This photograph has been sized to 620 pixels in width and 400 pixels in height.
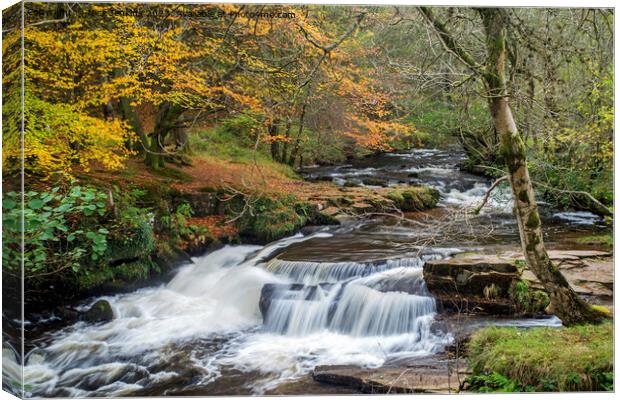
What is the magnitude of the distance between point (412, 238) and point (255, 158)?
125 cm

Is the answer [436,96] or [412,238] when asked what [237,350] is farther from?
[436,96]

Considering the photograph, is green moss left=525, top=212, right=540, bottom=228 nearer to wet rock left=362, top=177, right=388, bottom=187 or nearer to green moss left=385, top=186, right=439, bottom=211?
green moss left=385, top=186, right=439, bottom=211

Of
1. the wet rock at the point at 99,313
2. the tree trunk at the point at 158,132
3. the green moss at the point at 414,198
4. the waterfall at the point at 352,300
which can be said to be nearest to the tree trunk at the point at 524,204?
the green moss at the point at 414,198

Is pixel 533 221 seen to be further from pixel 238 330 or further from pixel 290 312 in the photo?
pixel 238 330

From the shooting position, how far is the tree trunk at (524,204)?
140 inches

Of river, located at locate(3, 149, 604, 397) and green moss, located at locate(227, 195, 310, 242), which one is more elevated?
green moss, located at locate(227, 195, 310, 242)

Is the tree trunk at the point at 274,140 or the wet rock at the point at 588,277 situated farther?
the tree trunk at the point at 274,140

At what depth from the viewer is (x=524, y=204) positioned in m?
3.59

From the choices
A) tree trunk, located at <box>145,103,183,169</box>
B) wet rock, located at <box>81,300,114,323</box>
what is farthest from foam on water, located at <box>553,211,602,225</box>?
wet rock, located at <box>81,300,114,323</box>

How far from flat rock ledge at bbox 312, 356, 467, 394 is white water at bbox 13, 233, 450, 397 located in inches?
2.6

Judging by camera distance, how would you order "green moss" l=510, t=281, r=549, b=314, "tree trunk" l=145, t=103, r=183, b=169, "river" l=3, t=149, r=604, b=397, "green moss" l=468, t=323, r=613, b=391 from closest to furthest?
"green moss" l=468, t=323, r=613, b=391 < "river" l=3, t=149, r=604, b=397 < "green moss" l=510, t=281, r=549, b=314 < "tree trunk" l=145, t=103, r=183, b=169

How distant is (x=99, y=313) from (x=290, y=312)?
1.32 metres

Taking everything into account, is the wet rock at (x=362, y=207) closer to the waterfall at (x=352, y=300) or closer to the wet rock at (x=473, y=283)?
the waterfall at (x=352, y=300)

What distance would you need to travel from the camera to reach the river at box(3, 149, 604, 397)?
11.4 ft
